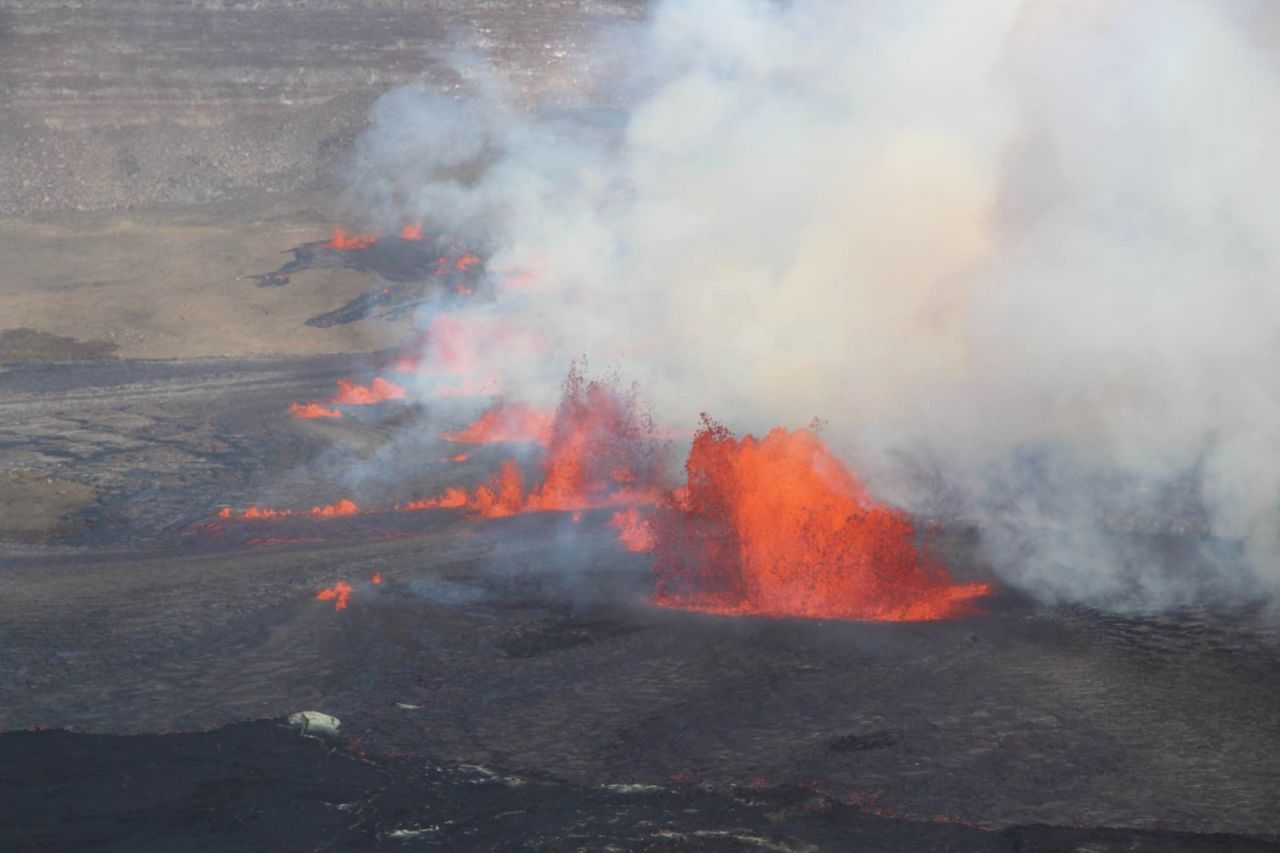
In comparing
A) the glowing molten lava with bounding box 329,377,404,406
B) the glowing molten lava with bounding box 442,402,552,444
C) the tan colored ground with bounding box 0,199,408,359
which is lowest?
the glowing molten lava with bounding box 442,402,552,444

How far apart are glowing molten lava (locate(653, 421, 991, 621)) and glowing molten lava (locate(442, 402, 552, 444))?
7.12m

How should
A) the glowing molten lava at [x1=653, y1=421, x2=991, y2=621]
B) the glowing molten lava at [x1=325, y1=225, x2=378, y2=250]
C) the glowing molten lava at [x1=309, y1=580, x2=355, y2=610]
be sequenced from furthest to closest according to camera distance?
the glowing molten lava at [x1=325, y1=225, x2=378, y2=250], the glowing molten lava at [x1=309, y1=580, x2=355, y2=610], the glowing molten lava at [x1=653, y1=421, x2=991, y2=621]

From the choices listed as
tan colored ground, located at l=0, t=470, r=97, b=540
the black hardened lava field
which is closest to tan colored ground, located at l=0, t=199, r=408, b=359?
the black hardened lava field

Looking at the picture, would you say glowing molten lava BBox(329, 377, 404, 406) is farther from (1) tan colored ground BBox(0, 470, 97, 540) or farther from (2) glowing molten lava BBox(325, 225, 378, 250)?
(2) glowing molten lava BBox(325, 225, 378, 250)

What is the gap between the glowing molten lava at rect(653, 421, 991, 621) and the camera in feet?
35.5

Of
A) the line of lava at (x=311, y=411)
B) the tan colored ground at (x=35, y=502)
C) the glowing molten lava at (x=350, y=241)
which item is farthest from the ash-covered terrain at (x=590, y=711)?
the glowing molten lava at (x=350, y=241)

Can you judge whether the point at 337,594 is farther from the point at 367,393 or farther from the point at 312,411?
the point at 367,393

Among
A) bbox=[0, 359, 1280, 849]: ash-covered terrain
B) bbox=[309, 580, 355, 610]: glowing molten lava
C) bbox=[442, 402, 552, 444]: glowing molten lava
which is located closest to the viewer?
bbox=[0, 359, 1280, 849]: ash-covered terrain

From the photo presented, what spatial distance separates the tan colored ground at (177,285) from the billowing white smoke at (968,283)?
1293 cm

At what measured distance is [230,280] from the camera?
122ft

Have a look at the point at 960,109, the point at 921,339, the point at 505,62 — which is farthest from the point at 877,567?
the point at 505,62

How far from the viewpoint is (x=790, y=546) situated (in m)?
11.4

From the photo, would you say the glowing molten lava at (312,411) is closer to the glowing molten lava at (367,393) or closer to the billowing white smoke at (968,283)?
the glowing molten lava at (367,393)

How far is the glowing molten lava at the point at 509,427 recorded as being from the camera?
19797 millimetres
